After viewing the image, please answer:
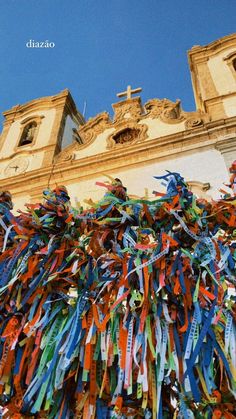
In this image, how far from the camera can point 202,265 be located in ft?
7.80

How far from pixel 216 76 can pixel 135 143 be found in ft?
12.7

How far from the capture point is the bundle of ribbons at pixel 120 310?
2.07 meters

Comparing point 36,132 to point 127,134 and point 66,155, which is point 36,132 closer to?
point 66,155

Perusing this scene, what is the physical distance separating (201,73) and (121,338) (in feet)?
33.4

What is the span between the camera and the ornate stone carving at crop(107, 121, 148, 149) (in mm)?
8945

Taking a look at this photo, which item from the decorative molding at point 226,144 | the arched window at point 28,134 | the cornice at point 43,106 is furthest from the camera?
the cornice at point 43,106

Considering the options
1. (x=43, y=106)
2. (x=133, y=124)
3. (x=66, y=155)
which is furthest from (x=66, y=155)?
(x=43, y=106)

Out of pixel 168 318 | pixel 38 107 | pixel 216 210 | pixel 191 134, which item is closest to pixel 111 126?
pixel 191 134

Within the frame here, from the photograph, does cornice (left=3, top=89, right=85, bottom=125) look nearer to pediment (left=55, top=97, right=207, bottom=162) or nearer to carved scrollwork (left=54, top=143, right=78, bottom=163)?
pediment (left=55, top=97, right=207, bottom=162)

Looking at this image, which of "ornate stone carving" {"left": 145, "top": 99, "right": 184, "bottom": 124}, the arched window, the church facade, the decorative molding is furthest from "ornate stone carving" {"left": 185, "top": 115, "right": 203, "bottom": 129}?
the arched window

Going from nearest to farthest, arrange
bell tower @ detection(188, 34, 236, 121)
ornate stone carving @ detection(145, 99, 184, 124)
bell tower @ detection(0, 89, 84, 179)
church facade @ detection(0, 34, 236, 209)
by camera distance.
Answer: church facade @ detection(0, 34, 236, 209) → bell tower @ detection(188, 34, 236, 121) → ornate stone carving @ detection(145, 99, 184, 124) → bell tower @ detection(0, 89, 84, 179)

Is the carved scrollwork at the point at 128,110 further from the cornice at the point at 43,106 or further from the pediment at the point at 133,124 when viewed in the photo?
the cornice at the point at 43,106

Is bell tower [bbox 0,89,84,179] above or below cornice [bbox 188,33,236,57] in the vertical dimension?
below

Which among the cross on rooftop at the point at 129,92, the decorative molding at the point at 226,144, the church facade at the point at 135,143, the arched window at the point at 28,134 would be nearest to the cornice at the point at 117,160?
the church facade at the point at 135,143
